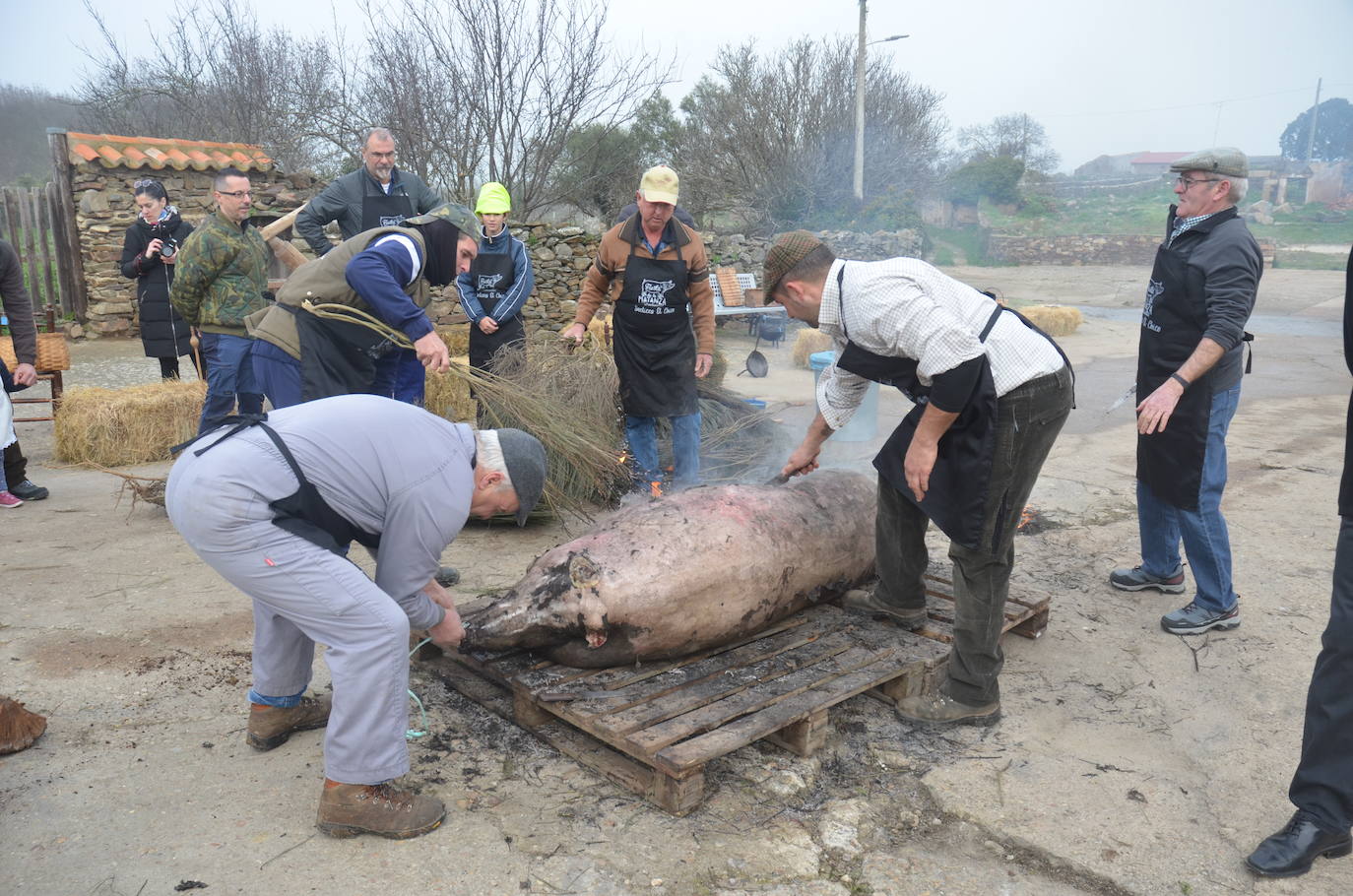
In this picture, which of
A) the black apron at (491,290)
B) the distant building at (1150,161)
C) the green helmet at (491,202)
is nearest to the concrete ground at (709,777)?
the black apron at (491,290)

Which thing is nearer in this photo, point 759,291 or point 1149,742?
point 1149,742

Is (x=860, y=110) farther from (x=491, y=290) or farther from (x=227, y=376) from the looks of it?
(x=227, y=376)

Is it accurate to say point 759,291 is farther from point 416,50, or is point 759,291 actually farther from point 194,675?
point 194,675

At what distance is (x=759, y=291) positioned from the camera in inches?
614

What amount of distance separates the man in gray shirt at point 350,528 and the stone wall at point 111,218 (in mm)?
10259

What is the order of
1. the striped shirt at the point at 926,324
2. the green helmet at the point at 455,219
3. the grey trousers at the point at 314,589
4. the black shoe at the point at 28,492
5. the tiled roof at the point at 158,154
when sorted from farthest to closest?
the tiled roof at the point at 158,154, the black shoe at the point at 28,492, the green helmet at the point at 455,219, the striped shirt at the point at 926,324, the grey trousers at the point at 314,589

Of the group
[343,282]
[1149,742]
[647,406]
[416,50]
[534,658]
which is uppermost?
[416,50]

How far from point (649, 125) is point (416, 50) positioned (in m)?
10.2

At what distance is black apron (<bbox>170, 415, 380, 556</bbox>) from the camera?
7.98 feet

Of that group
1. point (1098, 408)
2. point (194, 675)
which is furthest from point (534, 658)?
point (1098, 408)

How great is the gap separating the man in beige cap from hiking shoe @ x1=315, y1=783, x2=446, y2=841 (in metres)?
2.87

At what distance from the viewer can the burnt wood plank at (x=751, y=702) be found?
268 centimetres

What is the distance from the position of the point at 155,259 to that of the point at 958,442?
264 inches

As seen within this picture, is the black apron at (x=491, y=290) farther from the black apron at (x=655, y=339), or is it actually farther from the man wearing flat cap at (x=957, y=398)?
the man wearing flat cap at (x=957, y=398)
